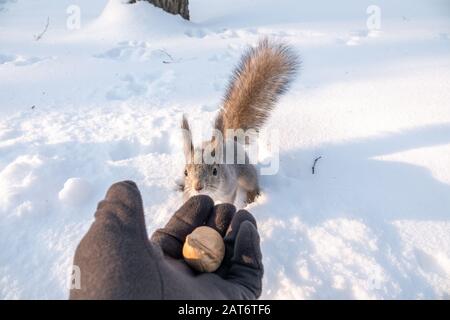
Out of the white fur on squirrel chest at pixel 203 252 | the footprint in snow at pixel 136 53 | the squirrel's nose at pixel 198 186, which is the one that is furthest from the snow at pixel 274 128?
the white fur on squirrel chest at pixel 203 252

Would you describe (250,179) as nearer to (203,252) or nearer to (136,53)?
(203,252)

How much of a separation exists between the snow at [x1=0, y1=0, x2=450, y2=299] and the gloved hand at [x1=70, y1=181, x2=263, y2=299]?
0.64ft

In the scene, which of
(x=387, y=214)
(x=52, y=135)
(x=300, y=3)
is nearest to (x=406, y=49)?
(x=300, y=3)

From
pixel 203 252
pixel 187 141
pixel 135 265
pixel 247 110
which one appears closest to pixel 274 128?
pixel 247 110

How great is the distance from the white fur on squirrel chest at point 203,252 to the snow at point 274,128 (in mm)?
251

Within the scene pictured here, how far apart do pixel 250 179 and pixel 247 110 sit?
0.37 m

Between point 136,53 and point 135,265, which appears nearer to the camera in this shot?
point 135,265

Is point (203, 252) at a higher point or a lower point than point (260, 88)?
lower

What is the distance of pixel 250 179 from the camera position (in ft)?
6.06

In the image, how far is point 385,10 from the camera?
3822 millimetres

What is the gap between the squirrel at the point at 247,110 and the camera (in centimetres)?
171

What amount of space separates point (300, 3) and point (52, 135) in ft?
10.9

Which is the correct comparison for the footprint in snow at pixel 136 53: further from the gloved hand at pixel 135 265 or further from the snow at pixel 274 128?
the gloved hand at pixel 135 265
